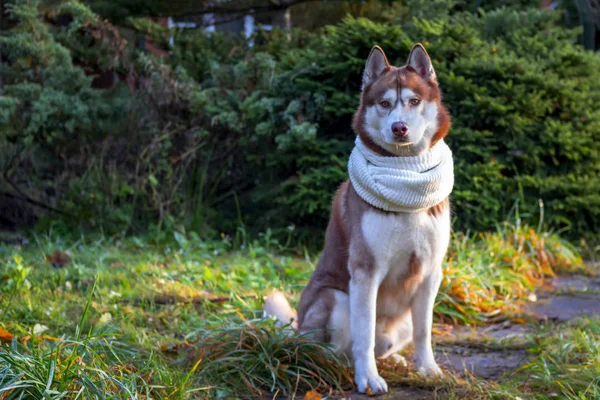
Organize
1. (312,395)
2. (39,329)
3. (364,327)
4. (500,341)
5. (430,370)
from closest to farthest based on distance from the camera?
(312,395) < (364,327) < (430,370) < (39,329) < (500,341)

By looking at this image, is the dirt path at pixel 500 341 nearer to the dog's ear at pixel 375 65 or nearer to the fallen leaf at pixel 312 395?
the fallen leaf at pixel 312 395

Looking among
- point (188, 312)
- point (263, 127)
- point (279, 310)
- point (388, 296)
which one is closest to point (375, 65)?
point (388, 296)

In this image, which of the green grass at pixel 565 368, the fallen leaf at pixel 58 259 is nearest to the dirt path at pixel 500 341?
the green grass at pixel 565 368

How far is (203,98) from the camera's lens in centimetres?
651

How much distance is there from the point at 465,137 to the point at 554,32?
2091mm

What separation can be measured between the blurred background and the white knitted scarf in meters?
2.66

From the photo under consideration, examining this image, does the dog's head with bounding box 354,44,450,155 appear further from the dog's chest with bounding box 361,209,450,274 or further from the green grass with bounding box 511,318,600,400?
the green grass with bounding box 511,318,600,400

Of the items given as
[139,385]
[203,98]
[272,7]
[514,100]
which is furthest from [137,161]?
[139,385]

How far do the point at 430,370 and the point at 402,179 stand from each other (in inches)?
39.7

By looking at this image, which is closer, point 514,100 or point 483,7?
point 514,100

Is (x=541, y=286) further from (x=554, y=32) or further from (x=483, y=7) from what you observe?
(x=483, y=7)

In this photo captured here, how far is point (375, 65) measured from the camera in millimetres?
3355

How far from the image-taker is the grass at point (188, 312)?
108 inches

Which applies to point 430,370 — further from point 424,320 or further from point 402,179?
point 402,179
